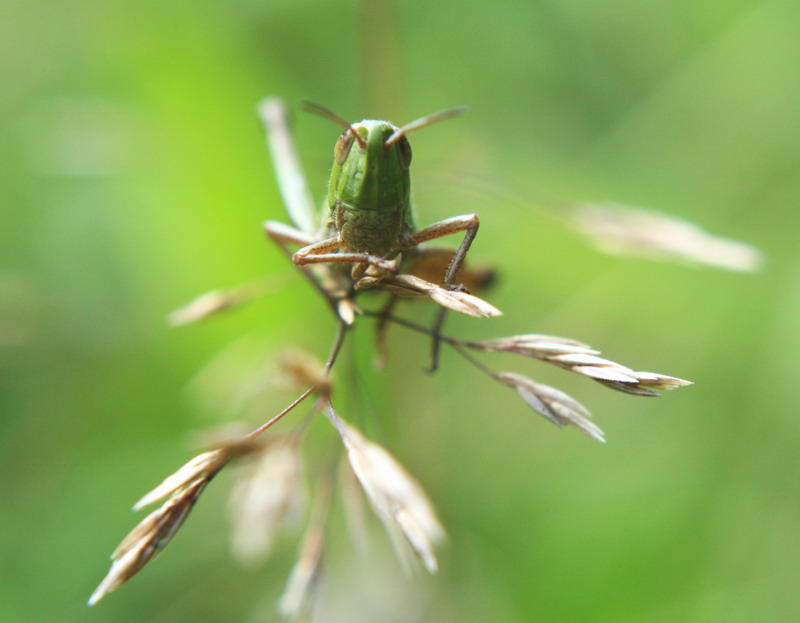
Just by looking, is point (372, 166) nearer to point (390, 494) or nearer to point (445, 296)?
point (445, 296)

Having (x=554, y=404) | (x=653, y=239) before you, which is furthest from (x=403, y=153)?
(x=653, y=239)

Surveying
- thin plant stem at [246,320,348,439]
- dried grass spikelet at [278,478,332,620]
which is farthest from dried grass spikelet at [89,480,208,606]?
dried grass spikelet at [278,478,332,620]

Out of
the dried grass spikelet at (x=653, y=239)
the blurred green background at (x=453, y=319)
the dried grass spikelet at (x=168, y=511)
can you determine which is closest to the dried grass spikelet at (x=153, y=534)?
the dried grass spikelet at (x=168, y=511)

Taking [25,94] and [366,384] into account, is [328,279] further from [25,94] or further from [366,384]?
[25,94]

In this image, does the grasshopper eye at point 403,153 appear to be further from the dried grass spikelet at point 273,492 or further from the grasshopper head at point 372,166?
the dried grass spikelet at point 273,492

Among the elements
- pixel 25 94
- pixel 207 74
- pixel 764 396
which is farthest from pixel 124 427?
pixel 764 396

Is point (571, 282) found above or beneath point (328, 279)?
beneath
